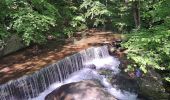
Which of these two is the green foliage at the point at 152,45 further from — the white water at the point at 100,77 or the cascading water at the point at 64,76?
the cascading water at the point at 64,76

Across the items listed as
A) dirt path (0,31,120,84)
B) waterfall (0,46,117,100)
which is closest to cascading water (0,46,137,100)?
waterfall (0,46,117,100)

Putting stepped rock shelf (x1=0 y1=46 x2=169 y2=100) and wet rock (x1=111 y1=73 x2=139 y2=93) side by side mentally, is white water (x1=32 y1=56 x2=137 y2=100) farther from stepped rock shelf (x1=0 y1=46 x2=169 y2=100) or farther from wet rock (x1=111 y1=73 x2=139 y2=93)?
wet rock (x1=111 y1=73 x2=139 y2=93)

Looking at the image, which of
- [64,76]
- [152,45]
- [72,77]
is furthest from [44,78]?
[152,45]

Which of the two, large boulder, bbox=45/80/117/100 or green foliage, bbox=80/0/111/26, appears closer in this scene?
large boulder, bbox=45/80/117/100

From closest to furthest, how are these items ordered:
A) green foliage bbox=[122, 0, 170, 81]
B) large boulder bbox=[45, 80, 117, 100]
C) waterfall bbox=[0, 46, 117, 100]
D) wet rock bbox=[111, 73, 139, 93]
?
green foliage bbox=[122, 0, 170, 81], large boulder bbox=[45, 80, 117, 100], waterfall bbox=[0, 46, 117, 100], wet rock bbox=[111, 73, 139, 93]

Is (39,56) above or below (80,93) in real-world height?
above

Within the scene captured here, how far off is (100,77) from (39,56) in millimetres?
3448

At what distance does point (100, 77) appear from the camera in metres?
13.0

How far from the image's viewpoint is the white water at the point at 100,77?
1170 cm

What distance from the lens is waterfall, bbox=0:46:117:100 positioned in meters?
11.0

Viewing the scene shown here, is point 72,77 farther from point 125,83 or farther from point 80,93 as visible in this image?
point 80,93

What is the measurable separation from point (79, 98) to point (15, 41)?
691 centimetres

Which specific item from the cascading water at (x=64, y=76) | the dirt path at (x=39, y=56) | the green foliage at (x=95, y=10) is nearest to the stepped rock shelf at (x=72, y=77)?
the cascading water at (x=64, y=76)

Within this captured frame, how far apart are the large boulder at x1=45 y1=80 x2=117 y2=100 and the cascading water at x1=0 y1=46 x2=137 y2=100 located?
1436 millimetres
